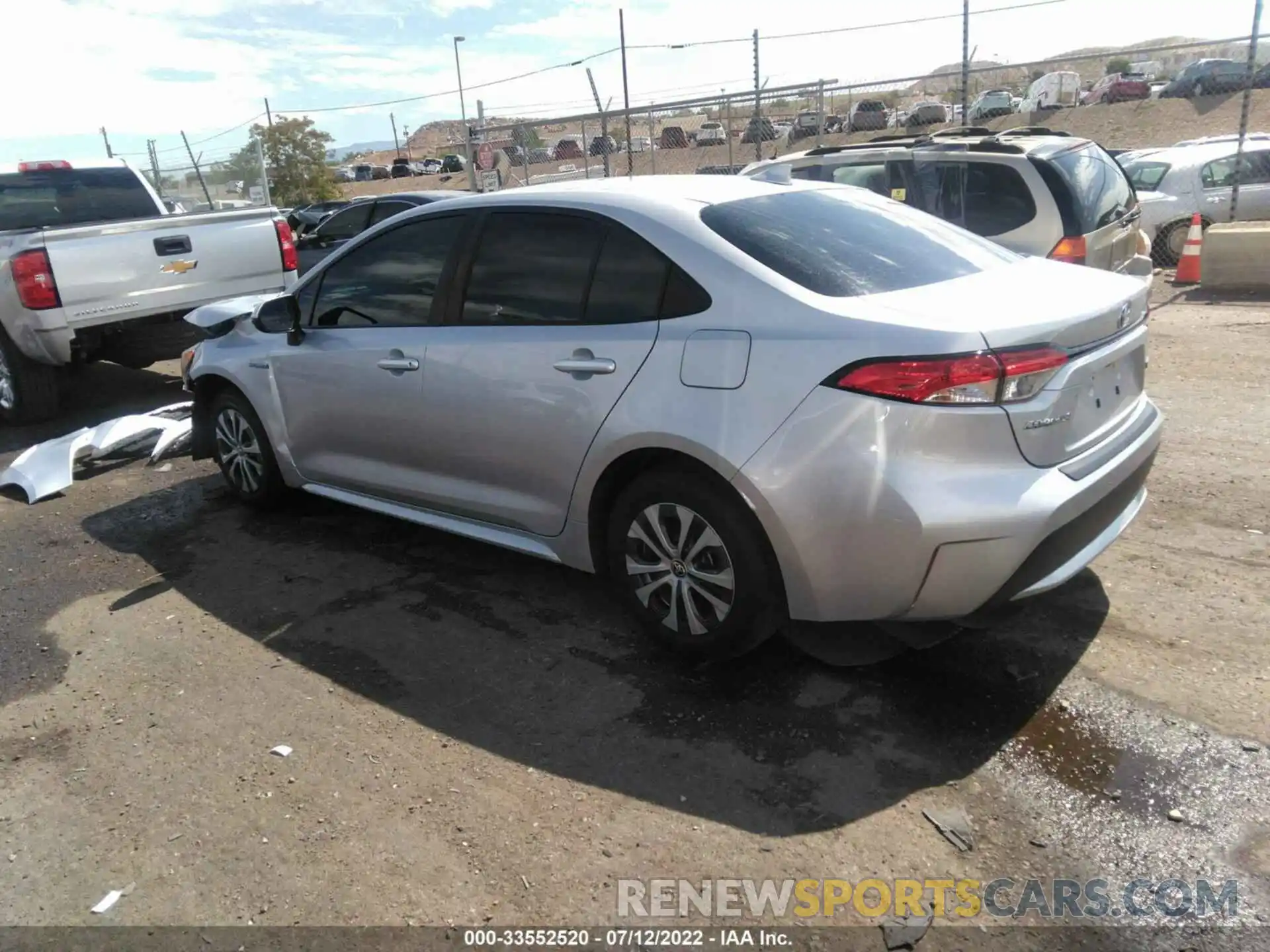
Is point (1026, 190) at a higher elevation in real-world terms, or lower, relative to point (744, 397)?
higher

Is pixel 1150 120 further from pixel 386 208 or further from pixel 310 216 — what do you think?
pixel 386 208

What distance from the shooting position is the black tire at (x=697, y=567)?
3.25 metres

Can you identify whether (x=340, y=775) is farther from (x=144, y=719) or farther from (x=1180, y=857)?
(x=1180, y=857)

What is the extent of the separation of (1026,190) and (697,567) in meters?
5.17

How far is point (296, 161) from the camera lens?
3294 cm

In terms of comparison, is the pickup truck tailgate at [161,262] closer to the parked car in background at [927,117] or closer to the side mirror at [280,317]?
the side mirror at [280,317]

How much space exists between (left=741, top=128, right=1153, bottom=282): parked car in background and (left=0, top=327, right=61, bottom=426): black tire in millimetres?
5949

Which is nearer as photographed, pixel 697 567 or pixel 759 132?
pixel 697 567

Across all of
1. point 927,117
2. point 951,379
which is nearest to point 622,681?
point 951,379

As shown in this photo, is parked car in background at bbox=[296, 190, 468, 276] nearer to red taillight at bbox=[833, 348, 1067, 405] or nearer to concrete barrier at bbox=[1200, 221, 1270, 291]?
concrete barrier at bbox=[1200, 221, 1270, 291]

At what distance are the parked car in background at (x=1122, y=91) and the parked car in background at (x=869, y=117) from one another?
13588 millimetres

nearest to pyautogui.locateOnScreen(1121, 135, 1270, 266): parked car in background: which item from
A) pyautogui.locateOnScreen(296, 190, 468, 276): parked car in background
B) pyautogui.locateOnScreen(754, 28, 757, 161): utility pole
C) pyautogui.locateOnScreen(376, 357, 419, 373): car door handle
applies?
pyautogui.locateOnScreen(754, 28, 757, 161): utility pole

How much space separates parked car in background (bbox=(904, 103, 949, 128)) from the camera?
87.0ft

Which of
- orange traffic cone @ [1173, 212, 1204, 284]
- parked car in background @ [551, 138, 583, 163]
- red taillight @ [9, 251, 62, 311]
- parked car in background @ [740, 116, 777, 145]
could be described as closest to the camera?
red taillight @ [9, 251, 62, 311]
